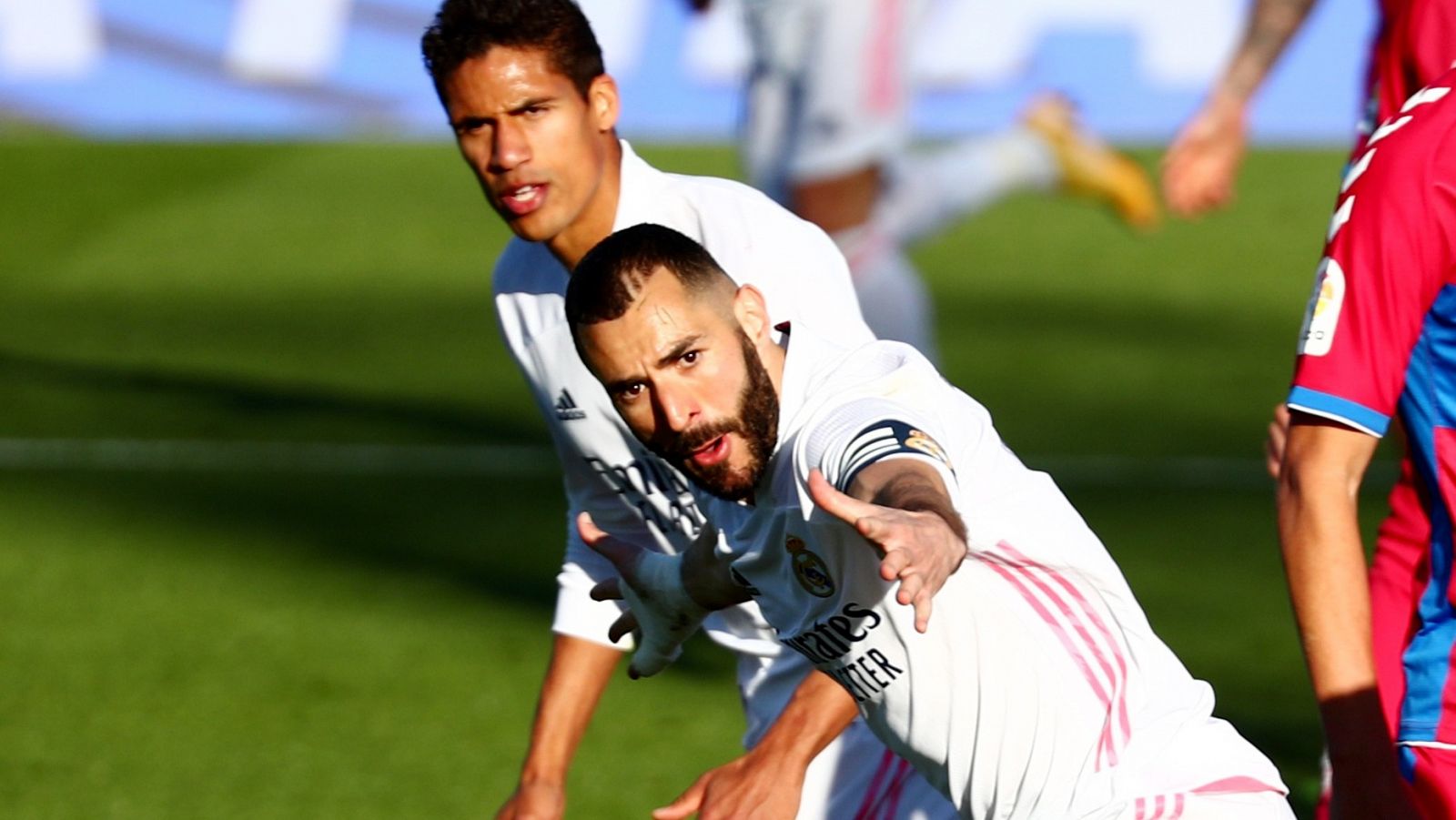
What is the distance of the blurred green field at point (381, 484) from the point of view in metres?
6.03

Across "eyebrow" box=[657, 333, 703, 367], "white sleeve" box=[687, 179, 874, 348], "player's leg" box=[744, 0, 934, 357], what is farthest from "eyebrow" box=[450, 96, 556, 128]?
"player's leg" box=[744, 0, 934, 357]

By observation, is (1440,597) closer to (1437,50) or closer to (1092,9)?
(1437,50)

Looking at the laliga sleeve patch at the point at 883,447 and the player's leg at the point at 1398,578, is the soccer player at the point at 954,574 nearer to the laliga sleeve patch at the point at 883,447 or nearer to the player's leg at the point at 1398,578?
the laliga sleeve patch at the point at 883,447

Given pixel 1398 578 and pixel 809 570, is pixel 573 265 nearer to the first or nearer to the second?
pixel 809 570

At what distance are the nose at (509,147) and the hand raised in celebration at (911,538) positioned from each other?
132 cm

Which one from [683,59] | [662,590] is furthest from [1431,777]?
[683,59]

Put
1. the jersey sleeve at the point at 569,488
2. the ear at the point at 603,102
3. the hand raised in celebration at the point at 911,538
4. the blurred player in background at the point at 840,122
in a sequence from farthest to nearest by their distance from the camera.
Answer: the blurred player in background at the point at 840,122
the jersey sleeve at the point at 569,488
the ear at the point at 603,102
the hand raised in celebration at the point at 911,538

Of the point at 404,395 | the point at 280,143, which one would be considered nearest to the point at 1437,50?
the point at 404,395

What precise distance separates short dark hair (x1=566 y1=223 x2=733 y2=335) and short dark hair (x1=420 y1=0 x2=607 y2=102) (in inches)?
33.8

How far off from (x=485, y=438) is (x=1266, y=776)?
7.00m

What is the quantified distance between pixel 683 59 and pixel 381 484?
848cm

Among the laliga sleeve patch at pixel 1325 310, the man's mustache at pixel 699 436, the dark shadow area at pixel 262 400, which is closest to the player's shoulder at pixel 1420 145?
the laliga sleeve patch at pixel 1325 310

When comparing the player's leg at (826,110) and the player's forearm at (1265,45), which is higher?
the player's forearm at (1265,45)

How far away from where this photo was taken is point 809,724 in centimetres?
331
